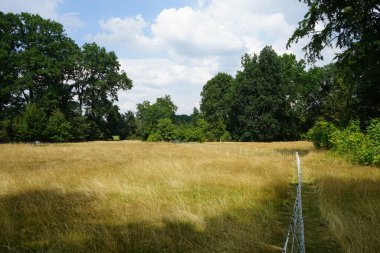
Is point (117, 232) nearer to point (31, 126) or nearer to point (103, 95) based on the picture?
point (31, 126)

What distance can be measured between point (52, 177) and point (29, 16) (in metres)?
47.2

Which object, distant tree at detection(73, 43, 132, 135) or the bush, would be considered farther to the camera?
distant tree at detection(73, 43, 132, 135)

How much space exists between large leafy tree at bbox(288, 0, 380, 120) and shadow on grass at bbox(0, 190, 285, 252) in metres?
10.4

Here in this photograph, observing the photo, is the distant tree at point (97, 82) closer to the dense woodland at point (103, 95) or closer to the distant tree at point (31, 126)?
the dense woodland at point (103, 95)

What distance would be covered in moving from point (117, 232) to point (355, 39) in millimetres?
15613

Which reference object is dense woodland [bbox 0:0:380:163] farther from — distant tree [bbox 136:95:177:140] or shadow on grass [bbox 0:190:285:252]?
shadow on grass [bbox 0:190:285:252]

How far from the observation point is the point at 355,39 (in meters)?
16.1

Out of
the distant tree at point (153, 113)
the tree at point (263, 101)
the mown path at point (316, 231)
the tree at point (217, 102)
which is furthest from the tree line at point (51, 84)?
the mown path at point (316, 231)

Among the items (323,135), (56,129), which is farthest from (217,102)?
(323,135)

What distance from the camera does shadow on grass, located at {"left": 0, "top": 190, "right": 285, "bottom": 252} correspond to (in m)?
5.00

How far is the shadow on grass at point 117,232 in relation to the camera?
4996mm

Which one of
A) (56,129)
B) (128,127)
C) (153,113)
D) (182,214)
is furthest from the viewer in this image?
(128,127)

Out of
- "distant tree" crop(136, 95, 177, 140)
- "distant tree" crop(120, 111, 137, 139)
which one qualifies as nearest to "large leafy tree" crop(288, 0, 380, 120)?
Result: "distant tree" crop(136, 95, 177, 140)

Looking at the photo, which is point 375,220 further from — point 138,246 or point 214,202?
point 138,246
